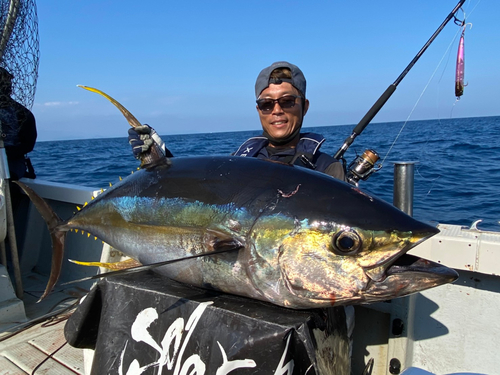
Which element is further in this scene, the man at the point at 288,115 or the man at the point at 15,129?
the man at the point at 15,129

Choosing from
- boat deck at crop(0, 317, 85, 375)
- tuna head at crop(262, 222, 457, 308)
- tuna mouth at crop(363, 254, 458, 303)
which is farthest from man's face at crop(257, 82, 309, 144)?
boat deck at crop(0, 317, 85, 375)

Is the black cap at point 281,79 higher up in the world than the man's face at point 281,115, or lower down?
higher up

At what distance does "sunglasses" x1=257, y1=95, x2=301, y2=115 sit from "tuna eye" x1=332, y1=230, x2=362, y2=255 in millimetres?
1247

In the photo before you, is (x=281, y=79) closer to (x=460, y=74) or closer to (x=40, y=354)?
(x=460, y=74)

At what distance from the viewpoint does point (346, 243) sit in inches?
50.1

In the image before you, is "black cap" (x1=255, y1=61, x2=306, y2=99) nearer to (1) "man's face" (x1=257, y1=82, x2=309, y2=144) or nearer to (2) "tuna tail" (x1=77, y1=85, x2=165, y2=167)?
(1) "man's face" (x1=257, y1=82, x2=309, y2=144)

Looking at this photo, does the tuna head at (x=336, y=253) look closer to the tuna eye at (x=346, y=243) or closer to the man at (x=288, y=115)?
the tuna eye at (x=346, y=243)

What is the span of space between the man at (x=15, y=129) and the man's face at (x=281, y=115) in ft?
8.61

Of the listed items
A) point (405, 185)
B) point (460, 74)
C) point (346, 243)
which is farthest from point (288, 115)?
point (460, 74)

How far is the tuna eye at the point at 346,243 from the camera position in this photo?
1.26 m

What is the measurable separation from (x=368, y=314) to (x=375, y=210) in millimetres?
1405

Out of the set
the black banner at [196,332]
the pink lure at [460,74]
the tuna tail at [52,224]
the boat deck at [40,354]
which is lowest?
the boat deck at [40,354]

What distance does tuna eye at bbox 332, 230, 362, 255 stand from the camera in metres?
1.26

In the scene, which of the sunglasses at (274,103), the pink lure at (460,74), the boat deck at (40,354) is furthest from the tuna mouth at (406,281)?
the pink lure at (460,74)
